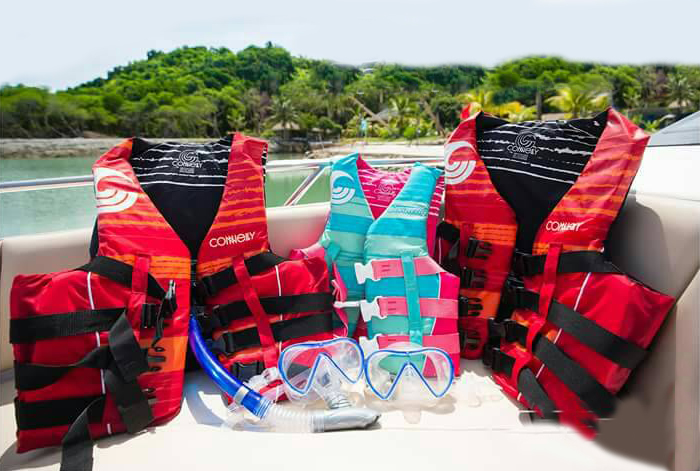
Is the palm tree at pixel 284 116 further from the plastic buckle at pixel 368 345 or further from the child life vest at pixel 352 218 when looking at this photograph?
the plastic buckle at pixel 368 345

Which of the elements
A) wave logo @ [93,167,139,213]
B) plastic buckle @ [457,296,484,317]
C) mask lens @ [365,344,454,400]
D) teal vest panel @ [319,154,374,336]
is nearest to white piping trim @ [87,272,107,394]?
wave logo @ [93,167,139,213]

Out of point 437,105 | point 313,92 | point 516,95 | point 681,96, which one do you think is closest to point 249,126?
point 313,92

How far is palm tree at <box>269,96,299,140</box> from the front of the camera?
5100 centimetres

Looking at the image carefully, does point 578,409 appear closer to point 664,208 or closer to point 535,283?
point 535,283

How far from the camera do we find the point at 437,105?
47000 mm

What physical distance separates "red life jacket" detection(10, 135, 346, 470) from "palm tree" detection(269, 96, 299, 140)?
168 ft

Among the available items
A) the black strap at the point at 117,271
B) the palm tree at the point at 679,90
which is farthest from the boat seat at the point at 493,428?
the palm tree at the point at 679,90

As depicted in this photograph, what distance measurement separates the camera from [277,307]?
156 cm

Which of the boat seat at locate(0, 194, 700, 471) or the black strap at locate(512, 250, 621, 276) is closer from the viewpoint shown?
the boat seat at locate(0, 194, 700, 471)

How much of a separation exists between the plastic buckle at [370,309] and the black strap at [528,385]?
439 mm

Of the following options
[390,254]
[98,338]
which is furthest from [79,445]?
[390,254]

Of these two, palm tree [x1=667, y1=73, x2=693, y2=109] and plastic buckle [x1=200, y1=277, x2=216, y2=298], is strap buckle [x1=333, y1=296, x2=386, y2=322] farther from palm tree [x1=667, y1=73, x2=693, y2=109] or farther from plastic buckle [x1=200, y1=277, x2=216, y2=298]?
palm tree [x1=667, y1=73, x2=693, y2=109]

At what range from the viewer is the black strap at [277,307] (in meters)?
1.52

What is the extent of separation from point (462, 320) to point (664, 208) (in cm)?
78
